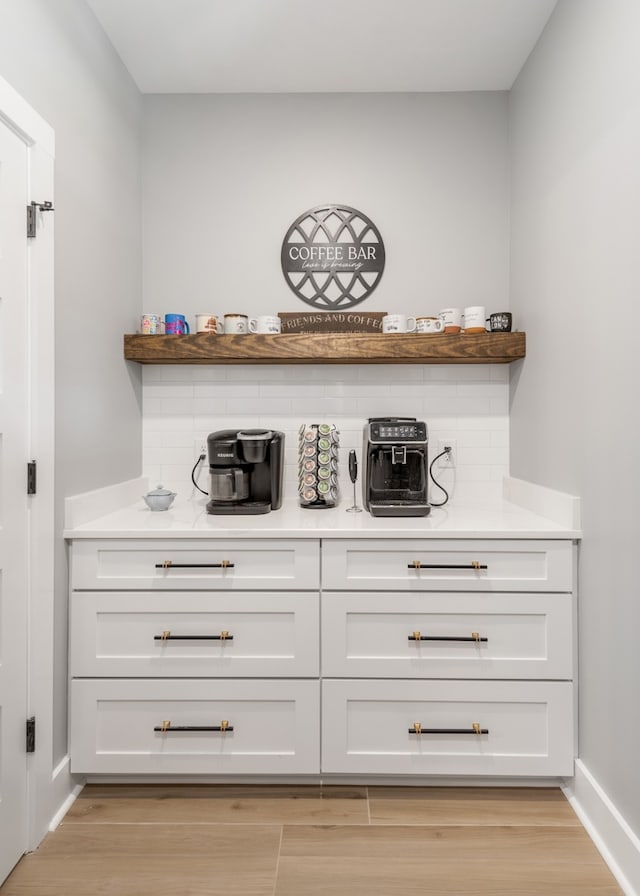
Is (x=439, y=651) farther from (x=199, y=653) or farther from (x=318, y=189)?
(x=318, y=189)

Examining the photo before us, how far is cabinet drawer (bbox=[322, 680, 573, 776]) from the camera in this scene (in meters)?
1.84

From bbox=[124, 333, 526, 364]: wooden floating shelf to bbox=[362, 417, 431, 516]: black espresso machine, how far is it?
0.33 m

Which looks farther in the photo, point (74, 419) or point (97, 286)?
point (97, 286)

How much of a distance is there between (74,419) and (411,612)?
49.3 inches

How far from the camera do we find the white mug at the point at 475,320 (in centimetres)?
233

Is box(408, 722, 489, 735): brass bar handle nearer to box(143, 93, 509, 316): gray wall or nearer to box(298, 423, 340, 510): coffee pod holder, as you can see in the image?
box(298, 423, 340, 510): coffee pod holder

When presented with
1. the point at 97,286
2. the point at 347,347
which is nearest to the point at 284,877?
the point at 347,347

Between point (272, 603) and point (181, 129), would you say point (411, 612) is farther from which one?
point (181, 129)

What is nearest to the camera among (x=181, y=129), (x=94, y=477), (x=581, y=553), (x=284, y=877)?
(x=284, y=877)

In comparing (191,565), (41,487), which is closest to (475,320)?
(191,565)

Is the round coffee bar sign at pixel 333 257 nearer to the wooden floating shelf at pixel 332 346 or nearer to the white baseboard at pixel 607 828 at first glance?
the wooden floating shelf at pixel 332 346

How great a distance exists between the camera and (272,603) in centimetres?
186

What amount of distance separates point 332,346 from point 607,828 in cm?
178

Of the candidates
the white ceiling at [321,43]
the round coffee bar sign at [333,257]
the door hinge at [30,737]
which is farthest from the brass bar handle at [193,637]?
the white ceiling at [321,43]
